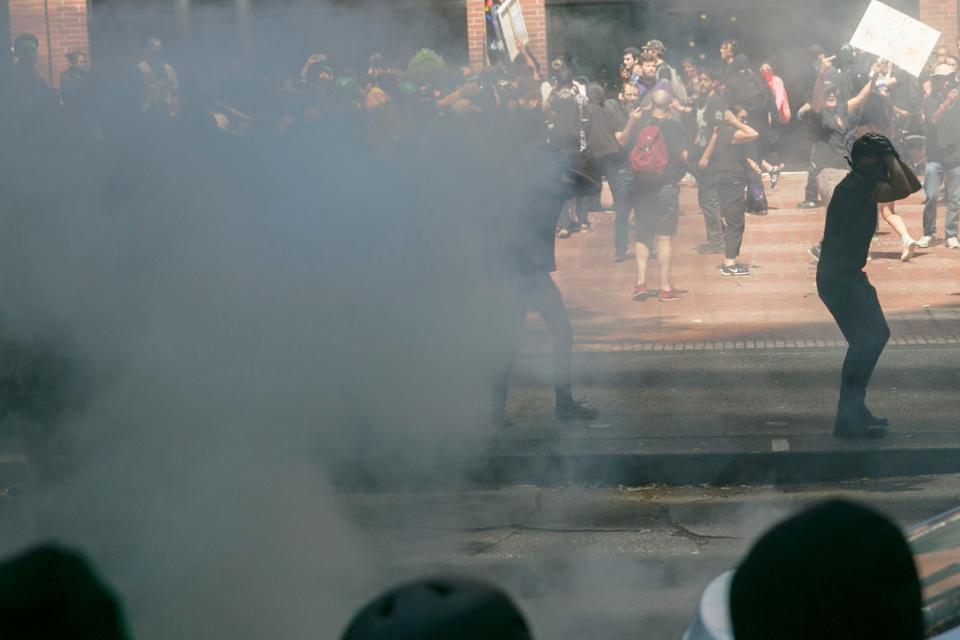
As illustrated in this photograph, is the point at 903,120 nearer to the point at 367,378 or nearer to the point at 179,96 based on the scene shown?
the point at 367,378

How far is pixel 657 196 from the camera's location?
41.3 feet

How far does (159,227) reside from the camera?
546 centimetres

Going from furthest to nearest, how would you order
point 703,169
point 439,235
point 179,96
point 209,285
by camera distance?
point 703,169 → point 439,235 → point 209,285 → point 179,96

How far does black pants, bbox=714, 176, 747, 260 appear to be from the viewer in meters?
13.8

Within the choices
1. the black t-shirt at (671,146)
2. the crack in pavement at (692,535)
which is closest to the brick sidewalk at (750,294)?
the black t-shirt at (671,146)

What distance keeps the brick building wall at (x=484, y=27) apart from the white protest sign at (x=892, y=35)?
128 centimetres

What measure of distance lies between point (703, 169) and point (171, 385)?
9175 millimetres

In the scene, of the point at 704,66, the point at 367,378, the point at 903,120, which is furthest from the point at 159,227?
the point at 903,120

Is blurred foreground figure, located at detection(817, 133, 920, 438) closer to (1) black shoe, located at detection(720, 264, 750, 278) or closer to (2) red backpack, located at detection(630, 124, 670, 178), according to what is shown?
(2) red backpack, located at detection(630, 124, 670, 178)

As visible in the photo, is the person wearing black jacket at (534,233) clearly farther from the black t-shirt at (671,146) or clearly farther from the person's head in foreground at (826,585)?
the person's head in foreground at (826,585)

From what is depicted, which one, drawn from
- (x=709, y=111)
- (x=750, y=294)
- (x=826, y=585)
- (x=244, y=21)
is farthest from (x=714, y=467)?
(x=826, y=585)

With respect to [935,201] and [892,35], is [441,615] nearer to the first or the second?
[892,35]

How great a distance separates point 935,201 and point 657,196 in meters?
4.20

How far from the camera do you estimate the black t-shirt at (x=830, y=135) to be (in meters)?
11.0
